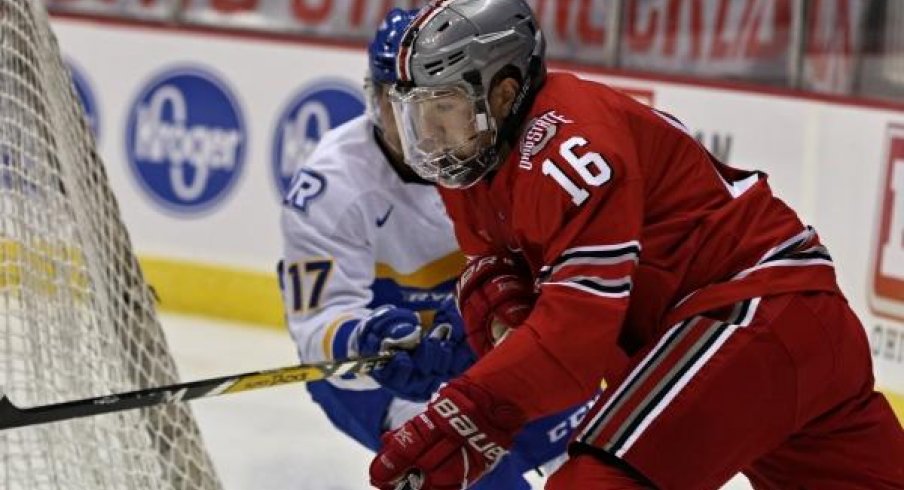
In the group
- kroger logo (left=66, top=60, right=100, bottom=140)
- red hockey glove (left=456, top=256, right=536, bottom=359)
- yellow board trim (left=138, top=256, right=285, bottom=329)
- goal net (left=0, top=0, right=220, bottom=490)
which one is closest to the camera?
red hockey glove (left=456, top=256, right=536, bottom=359)

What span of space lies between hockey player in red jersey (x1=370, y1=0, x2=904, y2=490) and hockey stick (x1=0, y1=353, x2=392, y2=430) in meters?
0.46

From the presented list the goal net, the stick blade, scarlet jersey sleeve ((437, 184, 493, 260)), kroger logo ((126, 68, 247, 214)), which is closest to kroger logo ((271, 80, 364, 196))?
kroger logo ((126, 68, 247, 214))

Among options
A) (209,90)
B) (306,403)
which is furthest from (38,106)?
(209,90)

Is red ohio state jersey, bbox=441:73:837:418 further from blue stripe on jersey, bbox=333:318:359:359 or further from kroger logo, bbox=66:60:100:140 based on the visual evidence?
kroger logo, bbox=66:60:100:140

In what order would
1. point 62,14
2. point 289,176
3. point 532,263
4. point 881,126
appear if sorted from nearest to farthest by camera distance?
1. point 532,263
2. point 881,126
3. point 289,176
4. point 62,14

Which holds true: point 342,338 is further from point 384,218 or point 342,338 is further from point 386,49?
point 386,49

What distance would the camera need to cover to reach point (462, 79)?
2.34 meters

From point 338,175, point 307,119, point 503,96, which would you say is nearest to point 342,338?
point 338,175

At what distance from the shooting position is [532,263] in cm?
237

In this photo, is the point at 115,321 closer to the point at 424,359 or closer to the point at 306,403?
the point at 424,359

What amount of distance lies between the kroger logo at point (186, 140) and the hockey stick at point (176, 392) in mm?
2767

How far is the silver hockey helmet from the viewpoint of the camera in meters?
2.34

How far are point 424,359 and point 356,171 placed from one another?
45 centimetres

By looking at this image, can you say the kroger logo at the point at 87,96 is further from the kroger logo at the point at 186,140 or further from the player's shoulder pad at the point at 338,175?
the player's shoulder pad at the point at 338,175
